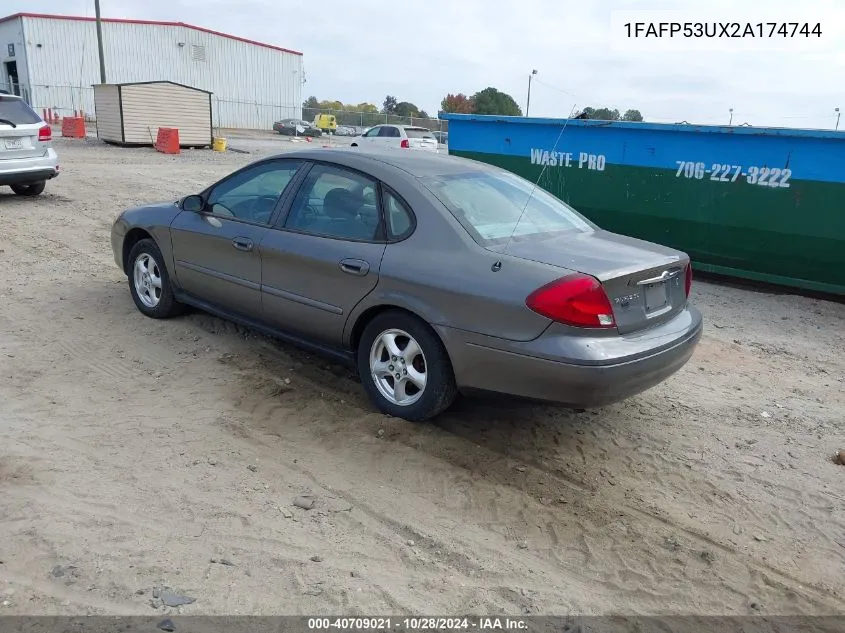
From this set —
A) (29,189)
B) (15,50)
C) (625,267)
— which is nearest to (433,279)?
(625,267)

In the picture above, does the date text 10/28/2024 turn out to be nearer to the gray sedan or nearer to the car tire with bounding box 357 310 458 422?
the gray sedan

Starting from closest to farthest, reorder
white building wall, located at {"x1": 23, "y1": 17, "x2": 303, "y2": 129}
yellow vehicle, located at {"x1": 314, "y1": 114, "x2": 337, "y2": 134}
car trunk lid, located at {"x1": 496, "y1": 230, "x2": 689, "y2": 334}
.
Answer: car trunk lid, located at {"x1": 496, "y1": 230, "x2": 689, "y2": 334} < white building wall, located at {"x1": 23, "y1": 17, "x2": 303, "y2": 129} < yellow vehicle, located at {"x1": 314, "y1": 114, "x2": 337, "y2": 134}

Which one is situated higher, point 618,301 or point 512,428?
point 618,301

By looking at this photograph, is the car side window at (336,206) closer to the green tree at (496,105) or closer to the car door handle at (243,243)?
the car door handle at (243,243)

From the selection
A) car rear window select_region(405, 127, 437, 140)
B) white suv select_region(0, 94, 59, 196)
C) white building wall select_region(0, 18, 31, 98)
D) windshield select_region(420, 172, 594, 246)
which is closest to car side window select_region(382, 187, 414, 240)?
windshield select_region(420, 172, 594, 246)

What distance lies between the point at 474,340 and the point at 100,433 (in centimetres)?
214

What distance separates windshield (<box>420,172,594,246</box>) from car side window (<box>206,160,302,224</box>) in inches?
45.3

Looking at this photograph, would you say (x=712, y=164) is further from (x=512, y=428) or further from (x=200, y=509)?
(x=200, y=509)

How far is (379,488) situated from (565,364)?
1.11 m

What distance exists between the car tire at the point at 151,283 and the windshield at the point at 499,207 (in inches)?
101

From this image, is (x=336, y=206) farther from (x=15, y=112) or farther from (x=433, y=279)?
(x=15, y=112)

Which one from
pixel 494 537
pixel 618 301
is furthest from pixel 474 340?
pixel 494 537

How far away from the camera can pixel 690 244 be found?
8312 millimetres

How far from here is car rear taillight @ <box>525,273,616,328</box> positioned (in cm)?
353
